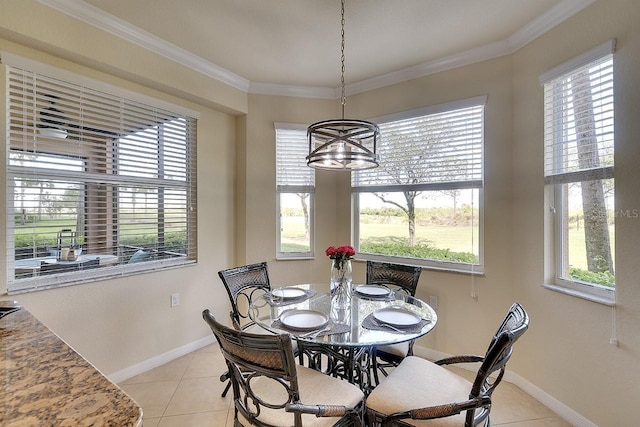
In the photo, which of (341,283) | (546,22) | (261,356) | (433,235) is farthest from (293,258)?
(546,22)

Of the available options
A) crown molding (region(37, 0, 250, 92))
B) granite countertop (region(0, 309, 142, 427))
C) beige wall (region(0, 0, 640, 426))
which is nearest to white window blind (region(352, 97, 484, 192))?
beige wall (region(0, 0, 640, 426))

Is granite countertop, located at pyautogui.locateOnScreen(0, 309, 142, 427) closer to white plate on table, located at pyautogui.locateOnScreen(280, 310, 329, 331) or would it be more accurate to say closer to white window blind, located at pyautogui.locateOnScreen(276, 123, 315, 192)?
white plate on table, located at pyautogui.locateOnScreen(280, 310, 329, 331)

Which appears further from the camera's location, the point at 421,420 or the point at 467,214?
the point at 467,214

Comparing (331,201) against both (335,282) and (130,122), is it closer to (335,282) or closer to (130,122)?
(335,282)

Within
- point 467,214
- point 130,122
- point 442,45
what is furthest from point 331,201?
point 130,122

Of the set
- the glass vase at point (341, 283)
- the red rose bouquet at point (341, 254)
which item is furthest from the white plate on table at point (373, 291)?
the red rose bouquet at point (341, 254)

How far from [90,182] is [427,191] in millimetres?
2890

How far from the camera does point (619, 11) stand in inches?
67.7

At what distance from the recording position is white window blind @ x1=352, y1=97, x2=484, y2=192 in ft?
8.62

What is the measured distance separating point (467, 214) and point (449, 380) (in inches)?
60.9

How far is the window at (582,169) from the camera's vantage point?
6.05 feet

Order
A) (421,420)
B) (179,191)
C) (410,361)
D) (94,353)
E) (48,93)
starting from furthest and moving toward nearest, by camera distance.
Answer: (179,191) < (94,353) < (48,93) < (410,361) < (421,420)

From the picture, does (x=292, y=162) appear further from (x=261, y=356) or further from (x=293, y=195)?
(x=261, y=356)

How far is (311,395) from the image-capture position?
148 cm
